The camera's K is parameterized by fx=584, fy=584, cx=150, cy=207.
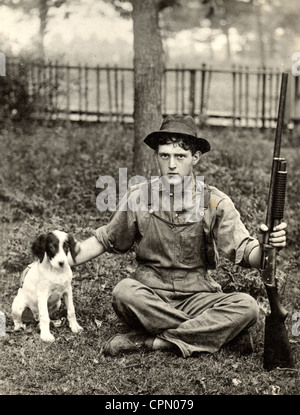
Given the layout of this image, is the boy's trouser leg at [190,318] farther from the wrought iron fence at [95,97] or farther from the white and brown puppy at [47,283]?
the wrought iron fence at [95,97]

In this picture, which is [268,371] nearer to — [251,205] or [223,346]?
[223,346]

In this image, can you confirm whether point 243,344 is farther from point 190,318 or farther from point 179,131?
point 179,131

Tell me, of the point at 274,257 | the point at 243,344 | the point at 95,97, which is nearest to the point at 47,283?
the point at 243,344

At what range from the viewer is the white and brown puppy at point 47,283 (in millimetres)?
4484

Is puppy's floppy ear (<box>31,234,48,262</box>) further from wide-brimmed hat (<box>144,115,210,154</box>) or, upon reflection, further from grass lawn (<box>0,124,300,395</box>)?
wide-brimmed hat (<box>144,115,210,154</box>)

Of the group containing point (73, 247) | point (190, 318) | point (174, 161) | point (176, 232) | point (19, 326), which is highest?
point (174, 161)

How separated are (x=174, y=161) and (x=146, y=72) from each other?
400 cm

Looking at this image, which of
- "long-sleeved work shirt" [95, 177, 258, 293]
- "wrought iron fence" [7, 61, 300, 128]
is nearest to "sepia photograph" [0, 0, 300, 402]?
"long-sleeved work shirt" [95, 177, 258, 293]

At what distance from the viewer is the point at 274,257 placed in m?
3.97

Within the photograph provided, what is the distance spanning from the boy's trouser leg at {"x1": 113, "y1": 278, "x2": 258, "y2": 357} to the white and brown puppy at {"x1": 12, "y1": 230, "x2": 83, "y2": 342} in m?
0.53

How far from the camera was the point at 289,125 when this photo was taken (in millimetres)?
14625

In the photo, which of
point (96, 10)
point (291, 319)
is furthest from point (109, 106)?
point (291, 319)

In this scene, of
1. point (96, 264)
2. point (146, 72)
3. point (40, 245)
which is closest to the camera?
point (40, 245)

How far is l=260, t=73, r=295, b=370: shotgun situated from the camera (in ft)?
12.9
